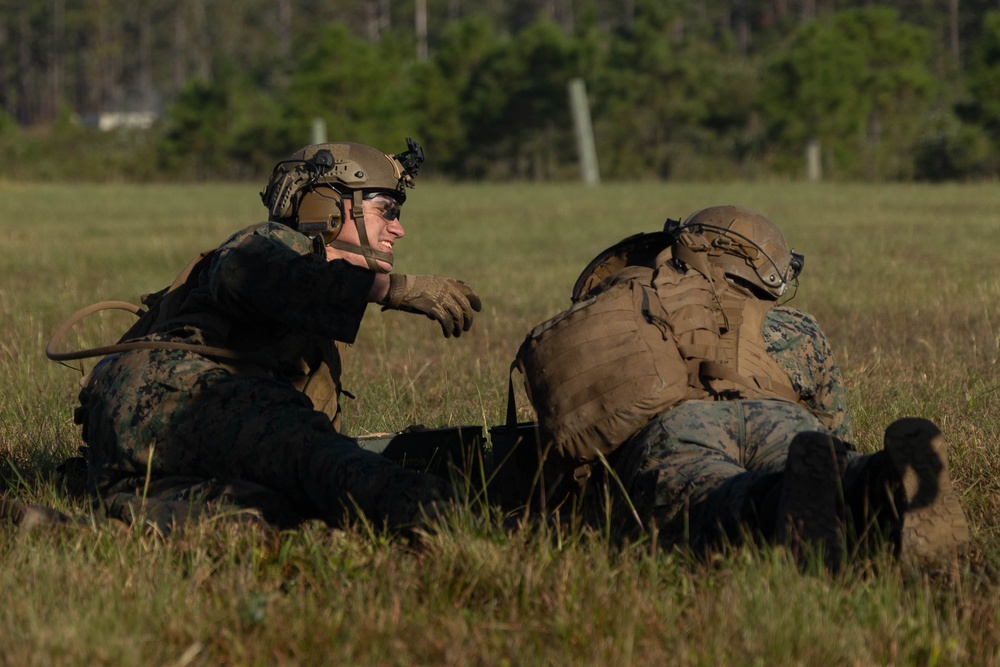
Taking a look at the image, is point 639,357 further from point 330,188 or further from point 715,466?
point 330,188

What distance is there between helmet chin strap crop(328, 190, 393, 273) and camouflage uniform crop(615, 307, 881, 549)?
131 centimetres

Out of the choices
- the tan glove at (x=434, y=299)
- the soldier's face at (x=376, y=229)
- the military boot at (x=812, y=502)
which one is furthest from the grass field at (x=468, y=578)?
the soldier's face at (x=376, y=229)

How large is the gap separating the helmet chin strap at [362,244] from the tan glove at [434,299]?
0.73m

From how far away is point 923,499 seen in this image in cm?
339

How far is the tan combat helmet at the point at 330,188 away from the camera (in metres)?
5.16

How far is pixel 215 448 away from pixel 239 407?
0.15 meters

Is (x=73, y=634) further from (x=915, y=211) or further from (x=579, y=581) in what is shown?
(x=915, y=211)

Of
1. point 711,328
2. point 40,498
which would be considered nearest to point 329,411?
point 40,498

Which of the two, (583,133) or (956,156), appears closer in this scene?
(956,156)

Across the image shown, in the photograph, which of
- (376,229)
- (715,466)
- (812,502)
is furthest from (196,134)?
(812,502)

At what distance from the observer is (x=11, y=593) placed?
3.53 m

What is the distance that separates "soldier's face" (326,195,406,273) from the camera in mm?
5211

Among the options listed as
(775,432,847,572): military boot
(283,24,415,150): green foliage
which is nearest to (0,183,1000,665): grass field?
(775,432,847,572): military boot

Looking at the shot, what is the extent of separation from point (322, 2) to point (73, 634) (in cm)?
8901
